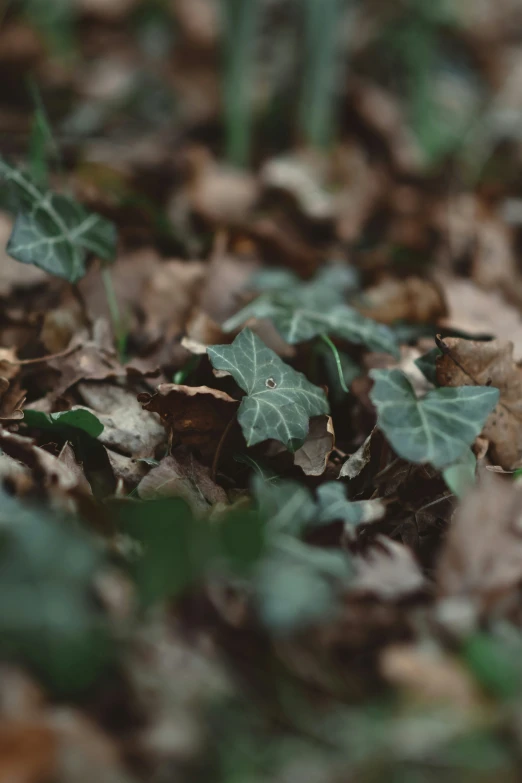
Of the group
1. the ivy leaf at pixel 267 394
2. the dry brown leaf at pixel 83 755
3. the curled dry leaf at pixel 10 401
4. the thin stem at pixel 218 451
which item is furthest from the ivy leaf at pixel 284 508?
the curled dry leaf at pixel 10 401

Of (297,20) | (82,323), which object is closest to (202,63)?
(297,20)

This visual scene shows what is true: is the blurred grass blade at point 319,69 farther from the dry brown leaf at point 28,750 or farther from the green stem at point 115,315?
the dry brown leaf at point 28,750

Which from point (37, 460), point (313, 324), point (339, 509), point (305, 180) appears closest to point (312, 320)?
point (313, 324)

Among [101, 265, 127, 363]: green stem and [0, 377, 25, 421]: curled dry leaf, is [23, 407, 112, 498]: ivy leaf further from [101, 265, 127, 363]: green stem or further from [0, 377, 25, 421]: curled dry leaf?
[101, 265, 127, 363]: green stem

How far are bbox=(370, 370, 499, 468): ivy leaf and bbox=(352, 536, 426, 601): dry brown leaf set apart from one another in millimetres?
134

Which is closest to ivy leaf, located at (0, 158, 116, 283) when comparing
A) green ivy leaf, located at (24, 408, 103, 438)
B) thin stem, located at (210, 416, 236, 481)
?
green ivy leaf, located at (24, 408, 103, 438)

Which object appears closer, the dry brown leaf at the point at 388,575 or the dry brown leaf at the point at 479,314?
the dry brown leaf at the point at 388,575

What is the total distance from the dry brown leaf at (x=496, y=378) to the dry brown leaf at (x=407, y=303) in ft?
0.96

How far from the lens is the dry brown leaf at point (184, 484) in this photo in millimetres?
992

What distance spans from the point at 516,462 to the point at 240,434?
1.54ft

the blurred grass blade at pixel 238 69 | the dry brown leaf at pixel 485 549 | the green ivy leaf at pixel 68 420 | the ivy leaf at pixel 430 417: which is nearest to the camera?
the dry brown leaf at pixel 485 549

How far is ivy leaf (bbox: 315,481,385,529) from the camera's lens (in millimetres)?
918

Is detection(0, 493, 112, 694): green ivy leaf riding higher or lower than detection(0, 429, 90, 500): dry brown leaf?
higher

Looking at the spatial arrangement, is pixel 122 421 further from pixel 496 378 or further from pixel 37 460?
pixel 496 378
